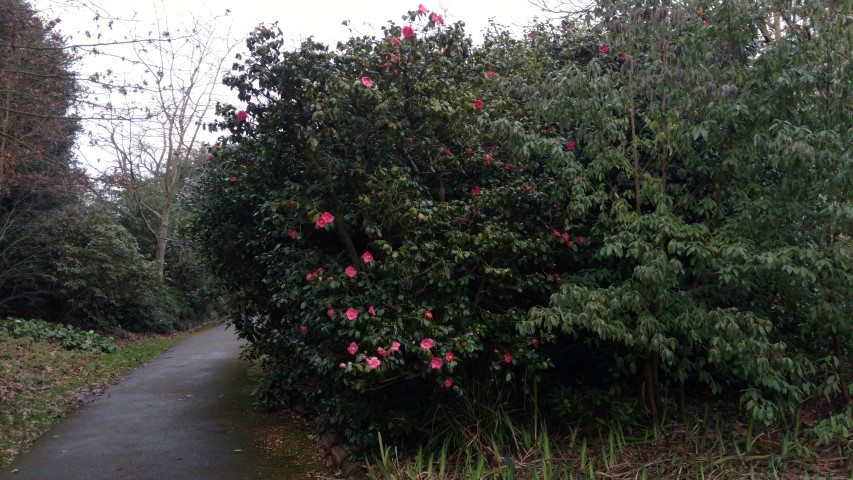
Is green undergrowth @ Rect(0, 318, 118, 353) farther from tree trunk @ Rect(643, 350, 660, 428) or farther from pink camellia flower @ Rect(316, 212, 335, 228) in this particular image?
tree trunk @ Rect(643, 350, 660, 428)

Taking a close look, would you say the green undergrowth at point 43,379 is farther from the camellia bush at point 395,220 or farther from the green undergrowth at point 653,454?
the green undergrowth at point 653,454

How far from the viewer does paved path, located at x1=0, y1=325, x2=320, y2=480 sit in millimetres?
6289

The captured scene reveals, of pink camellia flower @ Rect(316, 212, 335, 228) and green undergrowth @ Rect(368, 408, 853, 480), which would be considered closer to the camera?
green undergrowth @ Rect(368, 408, 853, 480)

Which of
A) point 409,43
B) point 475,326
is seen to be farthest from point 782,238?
point 409,43

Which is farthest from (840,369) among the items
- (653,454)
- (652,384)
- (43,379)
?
(43,379)

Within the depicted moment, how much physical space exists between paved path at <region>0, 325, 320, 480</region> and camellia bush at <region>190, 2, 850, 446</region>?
1.21 meters

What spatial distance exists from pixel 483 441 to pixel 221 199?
15.4 ft

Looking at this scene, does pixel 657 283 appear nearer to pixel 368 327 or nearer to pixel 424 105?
pixel 368 327

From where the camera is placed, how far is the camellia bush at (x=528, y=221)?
5.09 m

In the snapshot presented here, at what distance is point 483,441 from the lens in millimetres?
5910

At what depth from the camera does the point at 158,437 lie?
7.58m

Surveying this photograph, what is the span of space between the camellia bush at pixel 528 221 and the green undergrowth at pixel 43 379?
11.6ft

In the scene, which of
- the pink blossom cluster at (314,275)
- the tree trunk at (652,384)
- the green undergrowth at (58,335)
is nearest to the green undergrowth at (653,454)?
the tree trunk at (652,384)

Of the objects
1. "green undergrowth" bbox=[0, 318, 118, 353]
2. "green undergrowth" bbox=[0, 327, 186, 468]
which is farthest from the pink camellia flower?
"green undergrowth" bbox=[0, 318, 118, 353]
